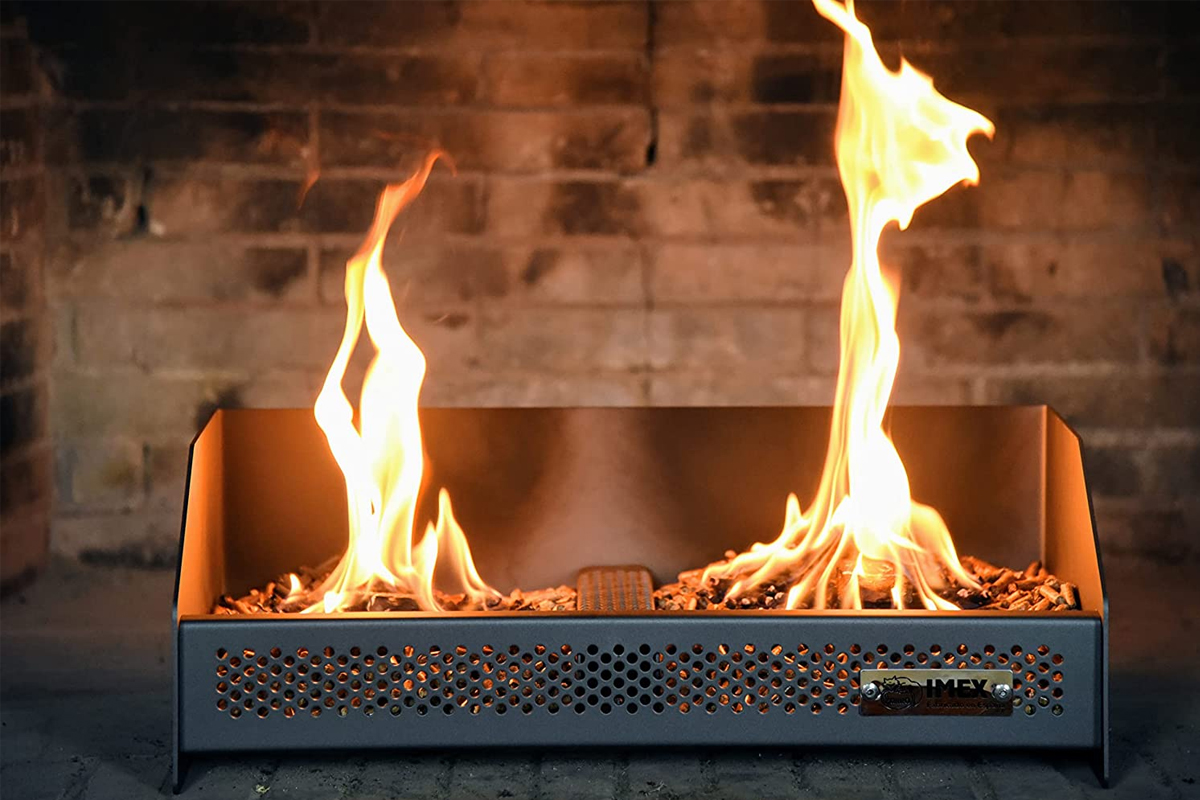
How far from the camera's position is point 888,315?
264cm

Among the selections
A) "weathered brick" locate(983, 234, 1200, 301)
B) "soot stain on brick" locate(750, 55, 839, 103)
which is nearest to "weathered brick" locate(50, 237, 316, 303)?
"soot stain on brick" locate(750, 55, 839, 103)

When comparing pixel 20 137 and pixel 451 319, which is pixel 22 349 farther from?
pixel 451 319

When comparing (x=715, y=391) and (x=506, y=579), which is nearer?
(x=506, y=579)

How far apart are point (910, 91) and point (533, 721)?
1.38 meters

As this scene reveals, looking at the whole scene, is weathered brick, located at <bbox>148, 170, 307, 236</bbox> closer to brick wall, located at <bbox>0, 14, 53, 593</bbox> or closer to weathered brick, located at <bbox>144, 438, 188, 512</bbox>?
brick wall, located at <bbox>0, 14, 53, 593</bbox>

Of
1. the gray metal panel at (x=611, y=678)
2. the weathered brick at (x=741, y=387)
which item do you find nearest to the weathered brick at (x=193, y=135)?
the weathered brick at (x=741, y=387)

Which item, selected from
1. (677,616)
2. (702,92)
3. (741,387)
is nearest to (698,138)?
(702,92)

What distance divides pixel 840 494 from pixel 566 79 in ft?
3.08

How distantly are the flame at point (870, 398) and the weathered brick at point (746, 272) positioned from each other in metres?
0.09

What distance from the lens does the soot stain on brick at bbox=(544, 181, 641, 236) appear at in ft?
10.1

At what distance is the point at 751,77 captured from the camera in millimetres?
3049

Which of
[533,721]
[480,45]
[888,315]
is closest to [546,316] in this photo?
[480,45]

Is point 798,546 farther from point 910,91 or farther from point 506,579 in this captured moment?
point 910,91

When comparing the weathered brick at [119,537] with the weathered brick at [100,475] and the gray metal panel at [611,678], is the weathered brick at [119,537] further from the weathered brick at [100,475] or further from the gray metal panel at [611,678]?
the gray metal panel at [611,678]
